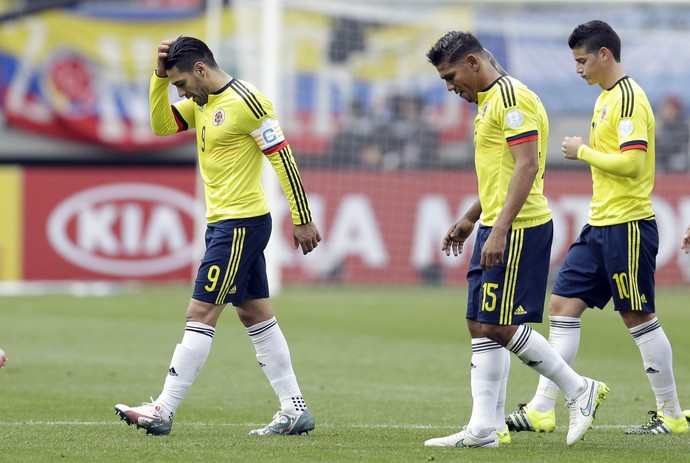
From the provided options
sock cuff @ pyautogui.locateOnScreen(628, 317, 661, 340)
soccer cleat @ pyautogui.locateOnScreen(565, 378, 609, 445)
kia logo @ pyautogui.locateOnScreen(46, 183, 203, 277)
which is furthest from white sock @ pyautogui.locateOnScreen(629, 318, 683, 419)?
kia logo @ pyautogui.locateOnScreen(46, 183, 203, 277)

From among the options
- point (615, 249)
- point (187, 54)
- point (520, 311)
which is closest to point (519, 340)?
point (520, 311)

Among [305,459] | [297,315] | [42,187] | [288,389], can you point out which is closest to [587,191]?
[297,315]

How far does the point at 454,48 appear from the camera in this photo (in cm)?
668

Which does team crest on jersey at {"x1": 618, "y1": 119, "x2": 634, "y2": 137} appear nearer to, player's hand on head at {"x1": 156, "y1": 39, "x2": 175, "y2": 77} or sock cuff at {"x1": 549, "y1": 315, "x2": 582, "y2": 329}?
sock cuff at {"x1": 549, "y1": 315, "x2": 582, "y2": 329}

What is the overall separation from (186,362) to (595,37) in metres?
3.04

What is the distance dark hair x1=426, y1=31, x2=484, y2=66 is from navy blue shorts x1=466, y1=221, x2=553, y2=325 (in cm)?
96

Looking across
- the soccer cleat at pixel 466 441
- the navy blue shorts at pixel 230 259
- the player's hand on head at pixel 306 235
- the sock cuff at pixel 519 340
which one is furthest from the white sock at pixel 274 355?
the sock cuff at pixel 519 340

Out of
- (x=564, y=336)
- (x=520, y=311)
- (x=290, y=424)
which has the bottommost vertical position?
(x=290, y=424)

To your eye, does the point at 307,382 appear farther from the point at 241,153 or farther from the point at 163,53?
the point at 163,53

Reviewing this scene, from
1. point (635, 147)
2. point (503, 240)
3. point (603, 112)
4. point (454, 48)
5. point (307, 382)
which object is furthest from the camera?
point (307, 382)

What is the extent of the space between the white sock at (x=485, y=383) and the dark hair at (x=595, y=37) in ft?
6.34

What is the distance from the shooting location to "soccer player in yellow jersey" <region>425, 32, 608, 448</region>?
6.61m

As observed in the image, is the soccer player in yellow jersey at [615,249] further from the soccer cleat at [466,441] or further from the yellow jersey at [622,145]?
the soccer cleat at [466,441]

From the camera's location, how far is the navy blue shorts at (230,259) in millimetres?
7215
